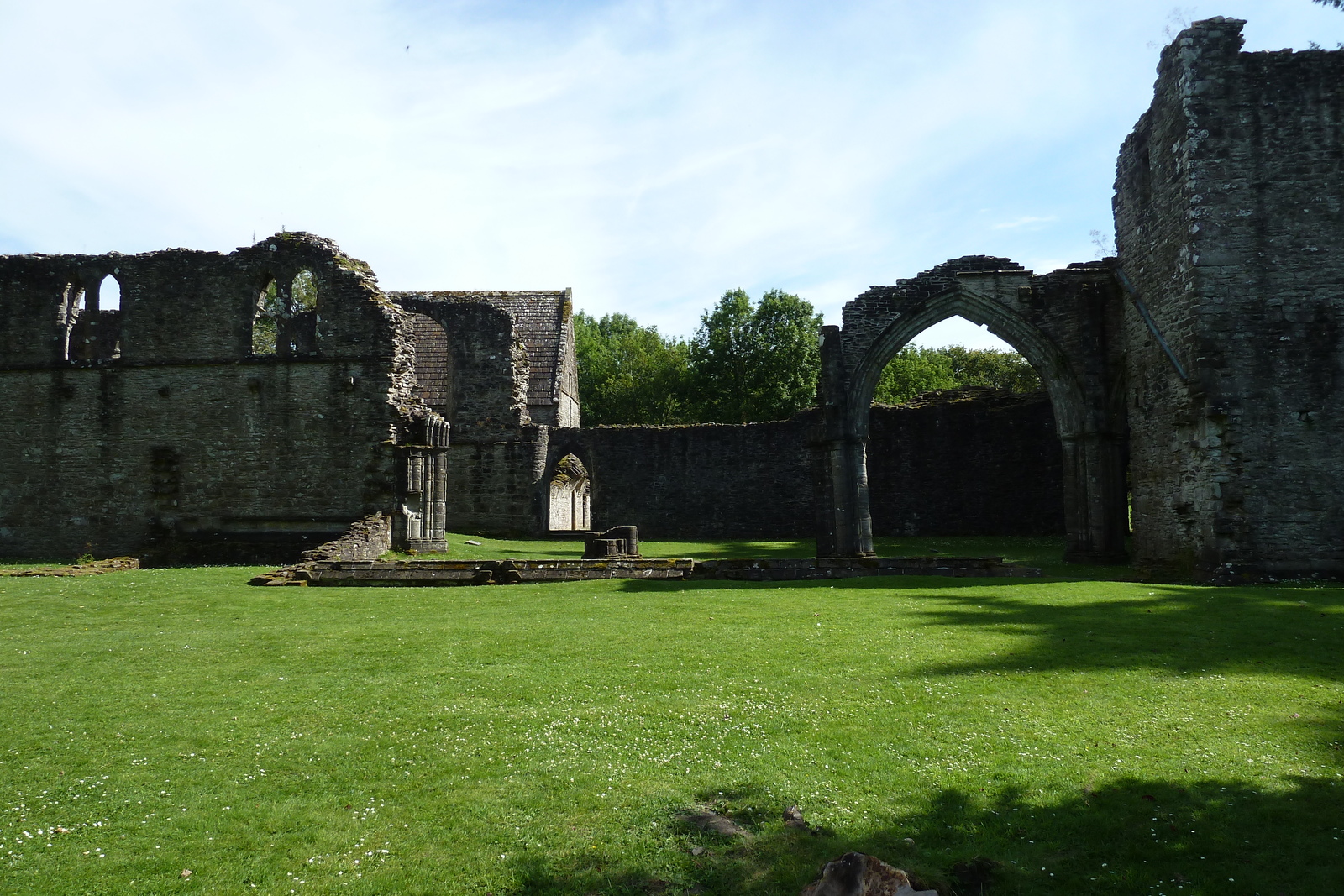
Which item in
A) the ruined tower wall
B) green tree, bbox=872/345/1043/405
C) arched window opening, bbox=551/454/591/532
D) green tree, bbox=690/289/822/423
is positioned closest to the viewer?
the ruined tower wall

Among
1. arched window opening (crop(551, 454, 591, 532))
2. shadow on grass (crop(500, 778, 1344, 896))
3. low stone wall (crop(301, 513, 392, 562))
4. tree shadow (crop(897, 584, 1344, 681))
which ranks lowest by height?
shadow on grass (crop(500, 778, 1344, 896))

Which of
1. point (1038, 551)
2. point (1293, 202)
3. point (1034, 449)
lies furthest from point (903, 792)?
point (1034, 449)

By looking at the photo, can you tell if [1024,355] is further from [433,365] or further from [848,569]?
[433,365]

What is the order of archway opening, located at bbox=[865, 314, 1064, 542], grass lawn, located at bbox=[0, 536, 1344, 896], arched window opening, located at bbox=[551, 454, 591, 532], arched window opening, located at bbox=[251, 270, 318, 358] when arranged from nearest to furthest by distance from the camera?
grass lawn, located at bbox=[0, 536, 1344, 896] < arched window opening, located at bbox=[251, 270, 318, 358] < archway opening, located at bbox=[865, 314, 1064, 542] < arched window opening, located at bbox=[551, 454, 591, 532]

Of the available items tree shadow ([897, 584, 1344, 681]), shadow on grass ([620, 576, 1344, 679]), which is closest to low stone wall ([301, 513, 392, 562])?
shadow on grass ([620, 576, 1344, 679])

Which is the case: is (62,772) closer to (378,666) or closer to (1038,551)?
(378,666)

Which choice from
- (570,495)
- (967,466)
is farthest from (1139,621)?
(570,495)

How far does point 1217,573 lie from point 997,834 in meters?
11.7

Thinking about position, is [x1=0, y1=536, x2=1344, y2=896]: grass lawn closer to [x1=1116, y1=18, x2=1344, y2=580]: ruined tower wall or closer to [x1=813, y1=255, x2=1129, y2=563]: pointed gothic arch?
[x1=1116, y1=18, x2=1344, y2=580]: ruined tower wall

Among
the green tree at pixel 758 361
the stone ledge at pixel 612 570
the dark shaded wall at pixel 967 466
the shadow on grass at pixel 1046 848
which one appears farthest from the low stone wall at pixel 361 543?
the green tree at pixel 758 361

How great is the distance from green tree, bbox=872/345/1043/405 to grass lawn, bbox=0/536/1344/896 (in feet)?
146

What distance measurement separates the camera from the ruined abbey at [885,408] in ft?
44.5

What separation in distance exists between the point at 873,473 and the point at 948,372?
32.7 meters

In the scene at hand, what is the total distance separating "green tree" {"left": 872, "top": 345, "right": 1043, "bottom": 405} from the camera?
5362cm
